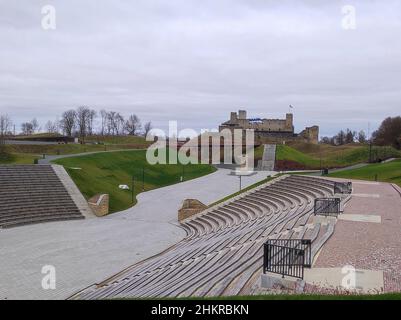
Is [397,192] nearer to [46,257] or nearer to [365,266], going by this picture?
[365,266]

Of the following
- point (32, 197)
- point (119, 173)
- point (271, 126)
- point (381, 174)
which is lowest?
point (32, 197)

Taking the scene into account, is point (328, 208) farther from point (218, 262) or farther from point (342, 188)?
point (342, 188)

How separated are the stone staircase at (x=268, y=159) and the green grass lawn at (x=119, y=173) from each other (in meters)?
7.72

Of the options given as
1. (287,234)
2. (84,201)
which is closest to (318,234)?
(287,234)

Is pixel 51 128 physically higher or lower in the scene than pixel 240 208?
higher

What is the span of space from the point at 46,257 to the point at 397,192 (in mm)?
20169

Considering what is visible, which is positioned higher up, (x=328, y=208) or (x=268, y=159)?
(x=268, y=159)

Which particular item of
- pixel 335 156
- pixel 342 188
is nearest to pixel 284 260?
pixel 342 188

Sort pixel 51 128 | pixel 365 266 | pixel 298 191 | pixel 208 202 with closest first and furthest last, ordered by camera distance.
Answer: pixel 365 266 < pixel 298 191 < pixel 208 202 < pixel 51 128

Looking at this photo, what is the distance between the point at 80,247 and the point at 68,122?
8829 centimetres

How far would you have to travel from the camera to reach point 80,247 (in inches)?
794

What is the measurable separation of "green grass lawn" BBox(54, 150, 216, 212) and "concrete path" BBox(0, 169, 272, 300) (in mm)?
3955

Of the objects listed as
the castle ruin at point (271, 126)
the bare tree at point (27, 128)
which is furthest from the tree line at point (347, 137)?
the bare tree at point (27, 128)

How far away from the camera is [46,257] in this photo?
1819 cm
